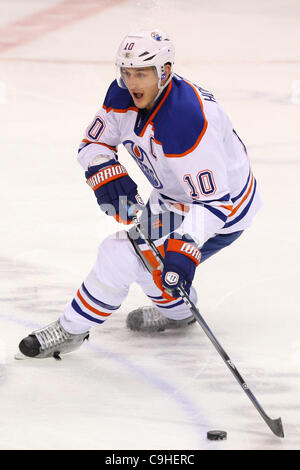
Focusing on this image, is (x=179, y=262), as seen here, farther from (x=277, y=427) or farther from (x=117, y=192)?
(x=277, y=427)

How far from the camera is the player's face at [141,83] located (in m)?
3.08

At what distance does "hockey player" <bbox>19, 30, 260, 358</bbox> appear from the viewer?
9.98 feet

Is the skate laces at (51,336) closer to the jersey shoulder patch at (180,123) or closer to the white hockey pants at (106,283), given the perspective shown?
the white hockey pants at (106,283)

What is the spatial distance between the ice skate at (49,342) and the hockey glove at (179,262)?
42 centimetres

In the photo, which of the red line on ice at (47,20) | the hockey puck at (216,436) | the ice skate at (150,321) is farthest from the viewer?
the red line on ice at (47,20)

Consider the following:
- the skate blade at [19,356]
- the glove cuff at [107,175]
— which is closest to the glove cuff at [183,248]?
the glove cuff at [107,175]

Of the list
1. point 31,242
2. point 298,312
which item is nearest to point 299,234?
point 298,312

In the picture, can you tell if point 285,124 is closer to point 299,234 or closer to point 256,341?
point 299,234

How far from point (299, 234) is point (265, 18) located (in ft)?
10.4

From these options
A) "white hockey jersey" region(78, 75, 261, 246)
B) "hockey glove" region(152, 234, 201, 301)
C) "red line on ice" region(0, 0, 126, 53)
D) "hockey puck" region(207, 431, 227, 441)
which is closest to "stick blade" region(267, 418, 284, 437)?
"hockey puck" region(207, 431, 227, 441)

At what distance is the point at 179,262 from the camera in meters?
2.97

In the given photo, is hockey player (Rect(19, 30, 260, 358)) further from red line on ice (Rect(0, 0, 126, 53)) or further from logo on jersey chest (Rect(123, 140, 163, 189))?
red line on ice (Rect(0, 0, 126, 53))

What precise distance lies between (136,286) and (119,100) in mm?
878

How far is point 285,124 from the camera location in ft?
18.1
